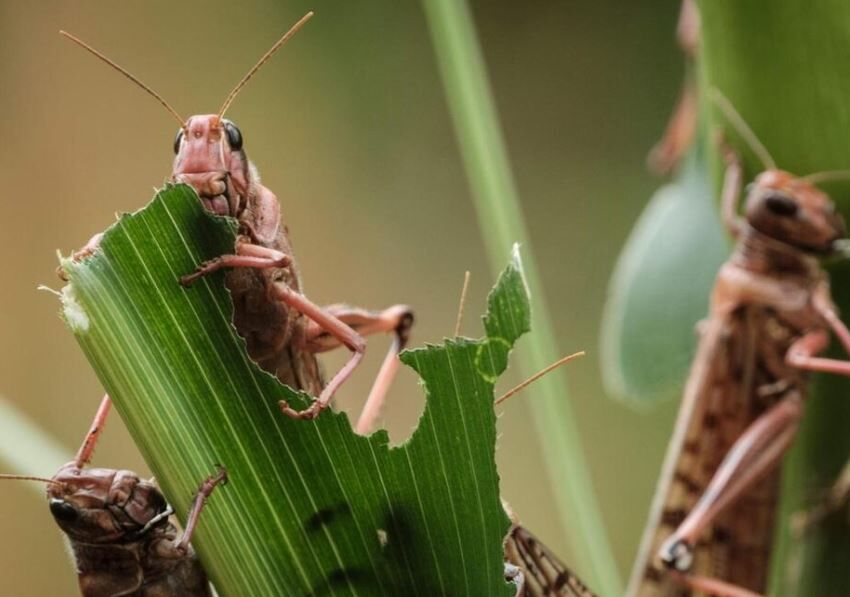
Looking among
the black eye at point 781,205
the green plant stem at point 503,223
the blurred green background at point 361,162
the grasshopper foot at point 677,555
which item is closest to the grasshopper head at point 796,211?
the black eye at point 781,205

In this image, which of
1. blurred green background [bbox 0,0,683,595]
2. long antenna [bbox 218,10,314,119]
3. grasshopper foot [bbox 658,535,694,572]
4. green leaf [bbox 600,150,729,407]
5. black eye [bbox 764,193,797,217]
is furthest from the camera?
blurred green background [bbox 0,0,683,595]

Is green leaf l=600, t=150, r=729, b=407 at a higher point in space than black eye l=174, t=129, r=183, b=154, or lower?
lower

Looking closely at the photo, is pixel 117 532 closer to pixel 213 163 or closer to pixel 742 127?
pixel 213 163

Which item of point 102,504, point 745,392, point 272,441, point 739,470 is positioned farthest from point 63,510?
point 745,392

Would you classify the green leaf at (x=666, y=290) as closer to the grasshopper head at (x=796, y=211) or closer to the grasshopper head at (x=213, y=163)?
the grasshopper head at (x=796, y=211)

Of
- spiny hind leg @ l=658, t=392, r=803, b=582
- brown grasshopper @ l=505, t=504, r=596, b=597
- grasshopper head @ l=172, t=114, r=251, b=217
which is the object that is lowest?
spiny hind leg @ l=658, t=392, r=803, b=582

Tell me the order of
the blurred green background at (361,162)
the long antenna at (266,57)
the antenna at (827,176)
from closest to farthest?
the long antenna at (266,57) → the antenna at (827,176) → the blurred green background at (361,162)

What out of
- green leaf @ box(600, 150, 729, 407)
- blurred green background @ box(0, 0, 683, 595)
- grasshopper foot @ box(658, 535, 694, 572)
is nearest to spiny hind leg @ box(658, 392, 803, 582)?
grasshopper foot @ box(658, 535, 694, 572)

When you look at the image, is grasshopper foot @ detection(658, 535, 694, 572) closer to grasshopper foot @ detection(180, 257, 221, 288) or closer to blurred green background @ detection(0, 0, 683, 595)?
grasshopper foot @ detection(180, 257, 221, 288)
